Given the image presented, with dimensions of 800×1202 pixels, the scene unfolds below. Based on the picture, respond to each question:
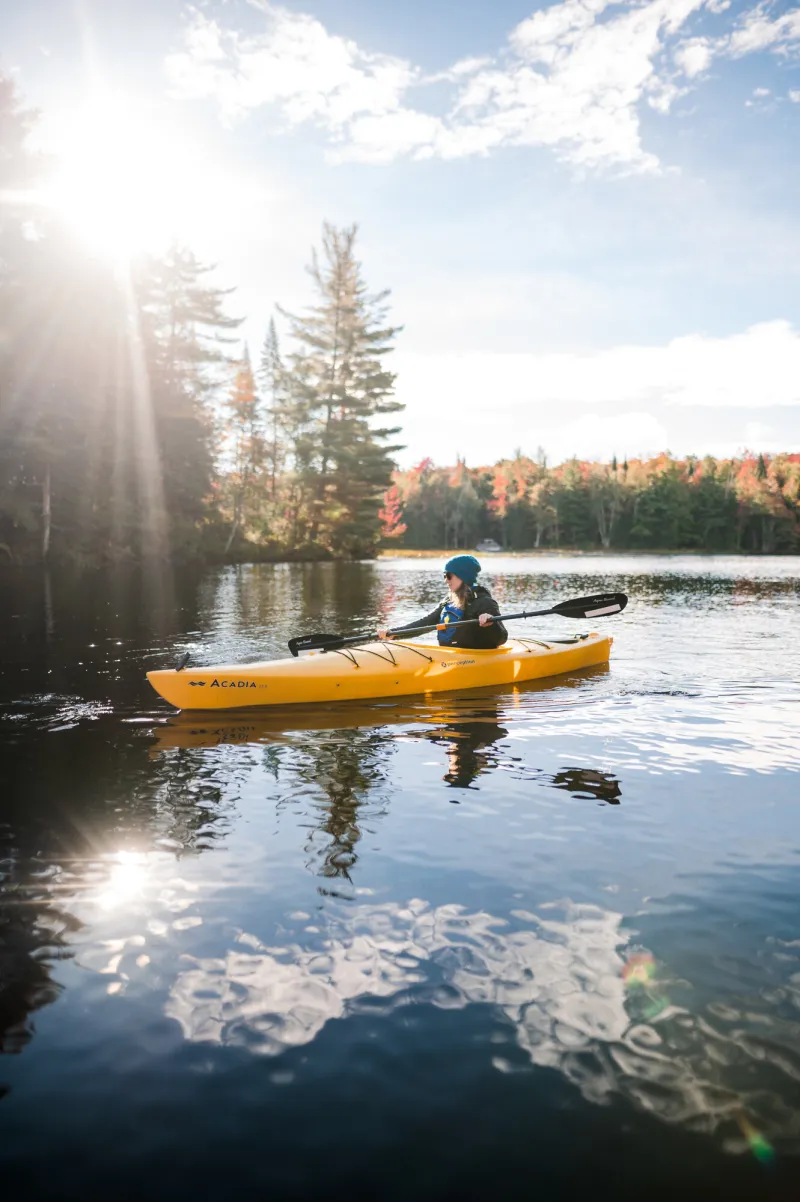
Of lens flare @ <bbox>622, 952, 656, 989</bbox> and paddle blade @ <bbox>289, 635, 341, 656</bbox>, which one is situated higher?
paddle blade @ <bbox>289, 635, 341, 656</bbox>

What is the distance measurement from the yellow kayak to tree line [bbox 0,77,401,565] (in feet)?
62.2

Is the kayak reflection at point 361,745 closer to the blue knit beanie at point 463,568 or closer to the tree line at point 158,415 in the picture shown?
the blue knit beanie at point 463,568

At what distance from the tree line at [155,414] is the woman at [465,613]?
19152 mm

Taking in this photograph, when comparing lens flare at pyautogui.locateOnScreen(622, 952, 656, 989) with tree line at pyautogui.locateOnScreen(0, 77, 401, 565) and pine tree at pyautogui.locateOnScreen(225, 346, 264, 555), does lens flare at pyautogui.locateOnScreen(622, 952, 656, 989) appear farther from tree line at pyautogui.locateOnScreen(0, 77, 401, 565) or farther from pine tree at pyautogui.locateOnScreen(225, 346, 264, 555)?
pine tree at pyautogui.locateOnScreen(225, 346, 264, 555)

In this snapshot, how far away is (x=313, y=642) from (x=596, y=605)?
3.98 metres

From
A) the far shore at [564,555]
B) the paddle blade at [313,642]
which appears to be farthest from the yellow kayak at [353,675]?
the far shore at [564,555]

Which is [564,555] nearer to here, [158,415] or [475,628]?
[158,415]

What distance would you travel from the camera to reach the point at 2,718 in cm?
746

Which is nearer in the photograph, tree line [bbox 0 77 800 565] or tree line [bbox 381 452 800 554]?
tree line [bbox 0 77 800 565]

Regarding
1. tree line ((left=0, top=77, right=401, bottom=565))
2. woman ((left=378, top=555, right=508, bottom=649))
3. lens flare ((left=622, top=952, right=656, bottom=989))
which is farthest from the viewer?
tree line ((left=0, top=77, right=401, bottom=565))

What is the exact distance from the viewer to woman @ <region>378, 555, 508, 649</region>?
8680 millimetres

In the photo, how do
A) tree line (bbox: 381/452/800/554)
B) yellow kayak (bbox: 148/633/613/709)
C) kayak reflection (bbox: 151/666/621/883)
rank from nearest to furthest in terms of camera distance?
kayak reflection (bbox: 151/666/621/883), yellow kayak (bbox: 148/633/613/709), tree line (bbox: 381/452/800/554)

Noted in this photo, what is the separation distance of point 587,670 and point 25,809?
7239 mm

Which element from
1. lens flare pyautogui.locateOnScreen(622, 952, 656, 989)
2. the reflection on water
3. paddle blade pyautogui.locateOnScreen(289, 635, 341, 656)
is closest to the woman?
paddle blade pyautogui.locateOnScreen(289, 635, 341, 656)
